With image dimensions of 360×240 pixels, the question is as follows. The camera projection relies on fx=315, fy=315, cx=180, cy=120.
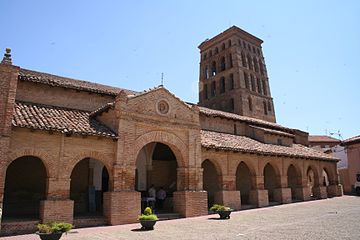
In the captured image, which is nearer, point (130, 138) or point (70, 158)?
point (70, 158)

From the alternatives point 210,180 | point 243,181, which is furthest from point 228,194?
point 243,181

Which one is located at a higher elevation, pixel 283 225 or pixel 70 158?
pixel 70 158

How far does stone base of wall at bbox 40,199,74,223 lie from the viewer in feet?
38.2

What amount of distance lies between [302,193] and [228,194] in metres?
9.46

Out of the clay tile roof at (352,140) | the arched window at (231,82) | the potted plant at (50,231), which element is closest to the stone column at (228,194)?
the potted plant at (50,231)

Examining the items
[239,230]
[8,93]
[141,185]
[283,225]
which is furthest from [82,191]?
[283,225]

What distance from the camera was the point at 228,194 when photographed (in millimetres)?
18453

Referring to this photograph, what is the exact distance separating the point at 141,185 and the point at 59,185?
267 inches

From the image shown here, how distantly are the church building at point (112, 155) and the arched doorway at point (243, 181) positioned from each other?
0.24ft

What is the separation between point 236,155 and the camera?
19.5m

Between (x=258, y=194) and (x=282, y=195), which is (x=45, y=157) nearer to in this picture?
(x=258, y=194)

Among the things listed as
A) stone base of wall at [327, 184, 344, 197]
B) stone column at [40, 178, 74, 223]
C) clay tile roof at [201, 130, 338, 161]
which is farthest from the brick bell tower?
stone column at [40, 178, 74, 223]

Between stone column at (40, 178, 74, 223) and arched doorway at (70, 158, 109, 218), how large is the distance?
134 inches

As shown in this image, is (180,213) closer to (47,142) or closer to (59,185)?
(59,185)
